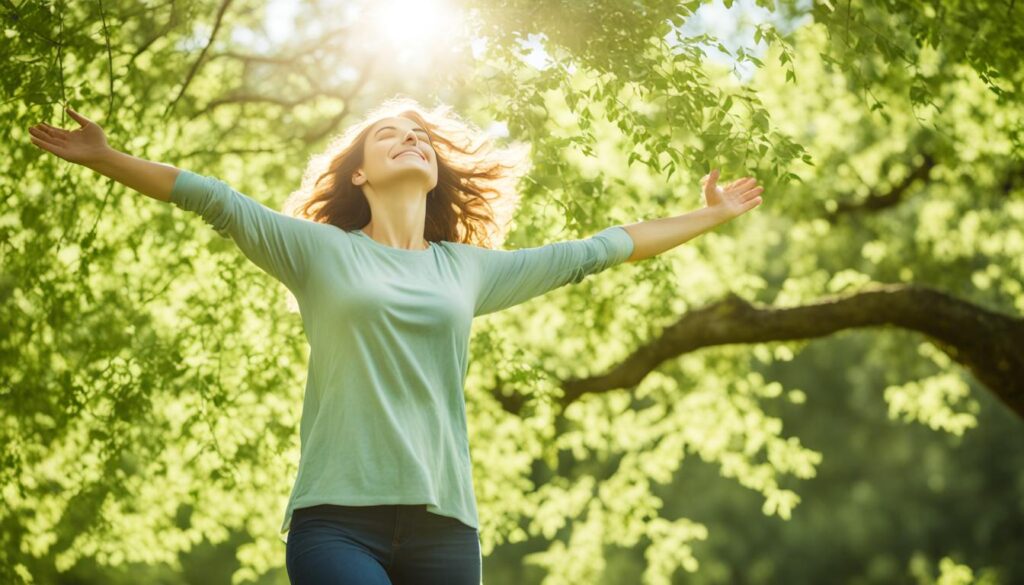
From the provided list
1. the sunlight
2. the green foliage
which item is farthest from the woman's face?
the sunlight

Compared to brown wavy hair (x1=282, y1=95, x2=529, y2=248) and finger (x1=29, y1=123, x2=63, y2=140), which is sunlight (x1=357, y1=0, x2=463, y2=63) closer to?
brown wavy hair (x1=282, y1=95, x2=529, y2=248)

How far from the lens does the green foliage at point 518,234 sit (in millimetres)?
5199

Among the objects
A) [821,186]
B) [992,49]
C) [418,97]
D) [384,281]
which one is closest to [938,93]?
[821,186]

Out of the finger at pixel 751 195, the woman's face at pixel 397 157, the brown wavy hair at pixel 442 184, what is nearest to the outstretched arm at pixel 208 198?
the woman's face at pixel 397 157

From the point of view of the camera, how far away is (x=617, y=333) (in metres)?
9.39

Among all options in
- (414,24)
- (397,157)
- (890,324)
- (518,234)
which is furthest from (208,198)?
(890,324)

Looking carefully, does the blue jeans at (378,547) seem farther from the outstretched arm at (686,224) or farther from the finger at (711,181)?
the finger at (711,181)

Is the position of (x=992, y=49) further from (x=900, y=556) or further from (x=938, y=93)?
(x=900, y=556)

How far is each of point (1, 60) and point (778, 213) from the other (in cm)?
843

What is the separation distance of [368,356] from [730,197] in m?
1.35

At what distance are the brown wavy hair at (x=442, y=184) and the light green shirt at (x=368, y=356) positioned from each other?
0.42 meters

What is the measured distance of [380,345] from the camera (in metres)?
2.92

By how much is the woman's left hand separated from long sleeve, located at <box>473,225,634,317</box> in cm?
38

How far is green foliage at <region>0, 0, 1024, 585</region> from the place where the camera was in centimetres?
520
